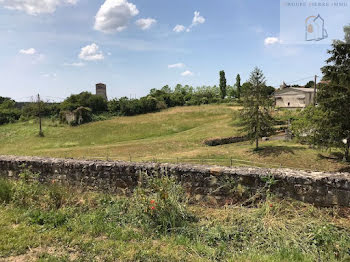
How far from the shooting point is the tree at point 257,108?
21516 mm

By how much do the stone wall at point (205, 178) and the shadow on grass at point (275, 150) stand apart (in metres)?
16.2

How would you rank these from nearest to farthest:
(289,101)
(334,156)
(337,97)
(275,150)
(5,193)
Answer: (5,193) < (337,97) < (334,156) < (275,150) < (289,101)

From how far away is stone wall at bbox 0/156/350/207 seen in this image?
467cm

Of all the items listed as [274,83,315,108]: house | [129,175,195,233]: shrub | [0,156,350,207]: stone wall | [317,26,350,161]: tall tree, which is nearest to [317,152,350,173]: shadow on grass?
[317,26,350,161]: tall tree

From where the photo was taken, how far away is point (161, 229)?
13.9 ft

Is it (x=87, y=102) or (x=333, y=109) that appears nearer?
(x=333, y=109)

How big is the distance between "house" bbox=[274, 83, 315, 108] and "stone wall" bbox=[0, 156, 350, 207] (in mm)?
48873

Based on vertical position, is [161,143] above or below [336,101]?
below

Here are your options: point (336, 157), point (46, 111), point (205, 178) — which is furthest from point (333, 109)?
point (46, 111)

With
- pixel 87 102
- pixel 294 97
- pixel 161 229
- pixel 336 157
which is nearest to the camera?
pixel 161 229

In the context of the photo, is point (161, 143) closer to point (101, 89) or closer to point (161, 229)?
point (161, 229)

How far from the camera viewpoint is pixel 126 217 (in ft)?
15.4

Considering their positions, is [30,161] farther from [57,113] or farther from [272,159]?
[57,113]

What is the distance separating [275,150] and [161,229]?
19322 mm
